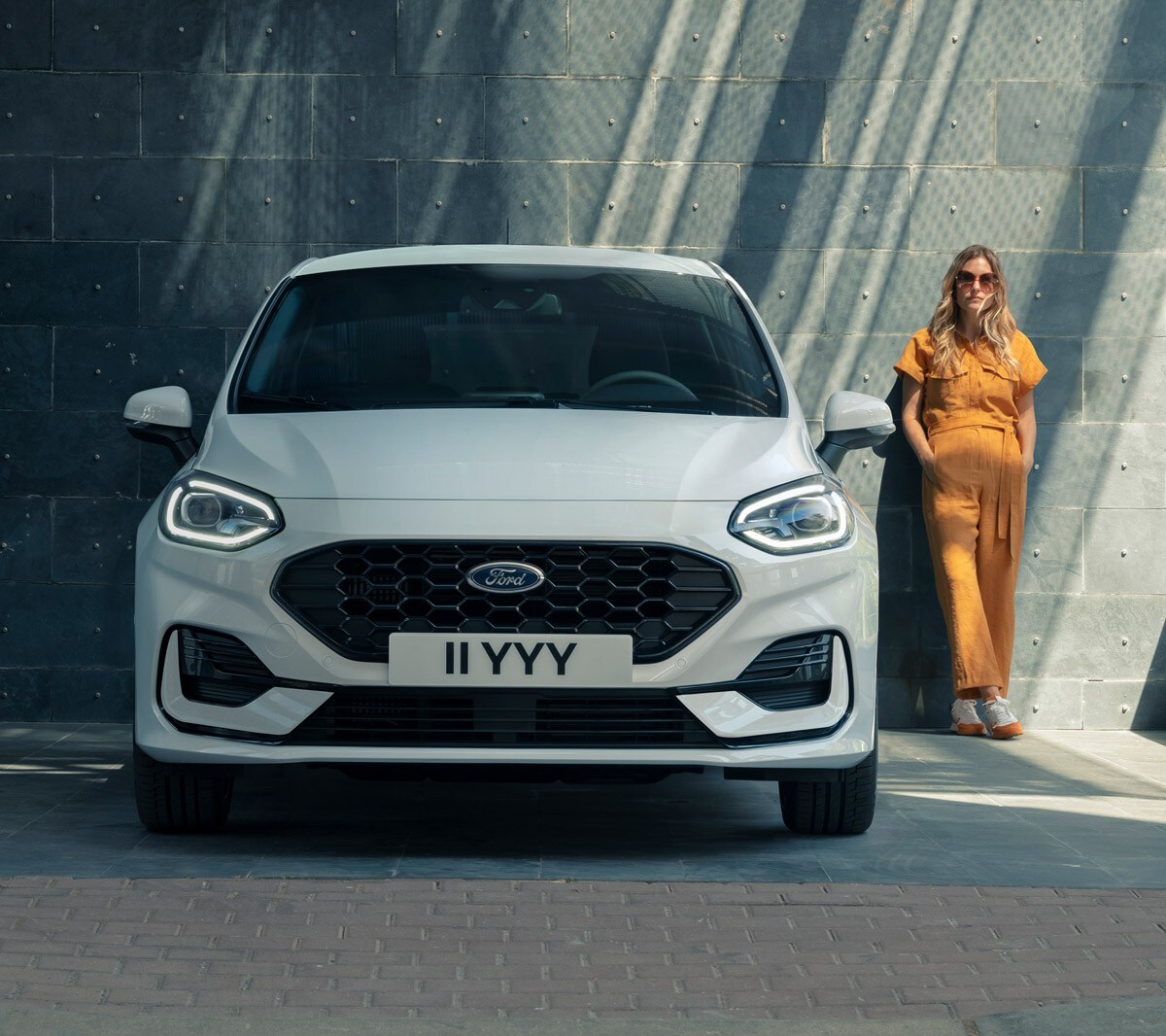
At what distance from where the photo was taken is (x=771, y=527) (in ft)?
16.0

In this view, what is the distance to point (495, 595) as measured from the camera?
4.68 meters

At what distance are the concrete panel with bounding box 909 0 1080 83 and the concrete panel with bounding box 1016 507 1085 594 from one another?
81.1 inches

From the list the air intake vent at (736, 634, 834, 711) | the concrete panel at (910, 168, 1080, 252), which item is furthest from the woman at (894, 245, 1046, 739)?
the air intake vent at (736, 634, 834, 711)

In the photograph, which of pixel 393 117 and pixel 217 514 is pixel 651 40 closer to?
pixel 393 117

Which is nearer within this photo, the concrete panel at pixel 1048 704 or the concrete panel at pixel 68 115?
the concrete panel at pixel 68 115

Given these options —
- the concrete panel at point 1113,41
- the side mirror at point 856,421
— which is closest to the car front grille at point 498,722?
the side mirror at point 856,421

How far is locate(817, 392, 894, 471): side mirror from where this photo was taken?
570 centimetres

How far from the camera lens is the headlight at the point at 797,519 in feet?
15.9

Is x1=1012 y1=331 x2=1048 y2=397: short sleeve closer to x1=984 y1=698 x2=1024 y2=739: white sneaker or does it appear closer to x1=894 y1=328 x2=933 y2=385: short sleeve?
x1=894 y1=328 x2=933 y2=385: short sleeve

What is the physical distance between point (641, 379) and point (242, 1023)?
2715mm

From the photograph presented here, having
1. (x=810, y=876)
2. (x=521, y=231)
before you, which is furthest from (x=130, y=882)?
(x=521, y=231)

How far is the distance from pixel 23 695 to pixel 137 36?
10.0 ft

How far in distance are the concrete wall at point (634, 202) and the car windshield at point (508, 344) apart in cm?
215

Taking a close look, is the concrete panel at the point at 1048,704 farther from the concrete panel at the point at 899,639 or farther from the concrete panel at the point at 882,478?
the concrete panel at the point at 882,478
